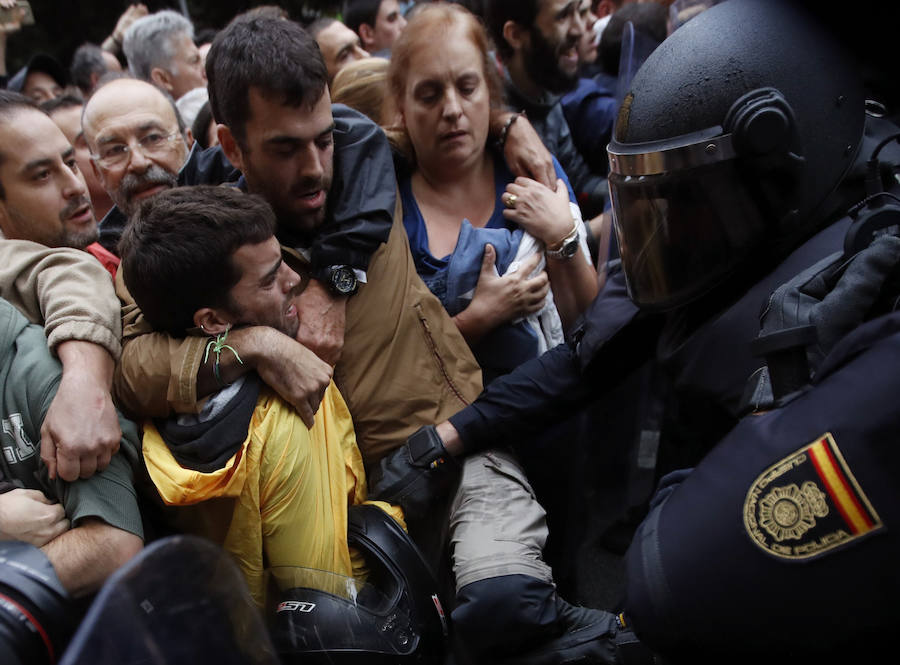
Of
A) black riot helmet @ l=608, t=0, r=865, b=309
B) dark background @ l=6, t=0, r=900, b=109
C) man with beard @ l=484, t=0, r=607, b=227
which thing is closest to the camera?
black riot helmet @ l=608, t=0, r=865, b=309

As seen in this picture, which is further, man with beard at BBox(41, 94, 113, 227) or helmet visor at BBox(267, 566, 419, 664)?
man with beard at BBox(41, 94, 113, 227)

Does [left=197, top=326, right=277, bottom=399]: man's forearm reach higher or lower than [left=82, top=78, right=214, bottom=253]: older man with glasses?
lower

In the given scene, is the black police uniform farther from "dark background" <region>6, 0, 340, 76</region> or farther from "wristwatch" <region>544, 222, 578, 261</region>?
"dark background" <region>6, 0, 340, 76</region>

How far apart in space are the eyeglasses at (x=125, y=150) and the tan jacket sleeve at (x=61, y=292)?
0.65 m

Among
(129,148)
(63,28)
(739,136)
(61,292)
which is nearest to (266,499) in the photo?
(61,292)

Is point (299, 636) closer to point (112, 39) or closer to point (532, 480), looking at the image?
point (532, 480)

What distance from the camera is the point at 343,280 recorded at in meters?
2.15

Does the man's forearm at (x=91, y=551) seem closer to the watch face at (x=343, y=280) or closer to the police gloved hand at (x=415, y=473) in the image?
the police gloved hand at (x=415, y=473)

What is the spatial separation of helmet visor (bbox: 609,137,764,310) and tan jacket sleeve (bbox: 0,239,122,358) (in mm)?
1240

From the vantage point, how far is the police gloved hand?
2152mm

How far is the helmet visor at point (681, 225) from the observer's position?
166cm

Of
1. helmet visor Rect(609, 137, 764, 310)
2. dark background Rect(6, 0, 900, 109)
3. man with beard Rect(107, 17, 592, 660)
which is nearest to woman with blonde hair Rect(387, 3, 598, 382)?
man with beard Rect(107, 17, 592, 660)

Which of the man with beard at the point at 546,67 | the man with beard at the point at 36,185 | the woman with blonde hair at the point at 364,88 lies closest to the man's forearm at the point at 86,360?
the man with beard at the point at 36,185

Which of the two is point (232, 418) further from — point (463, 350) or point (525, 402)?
point (525, 402)
